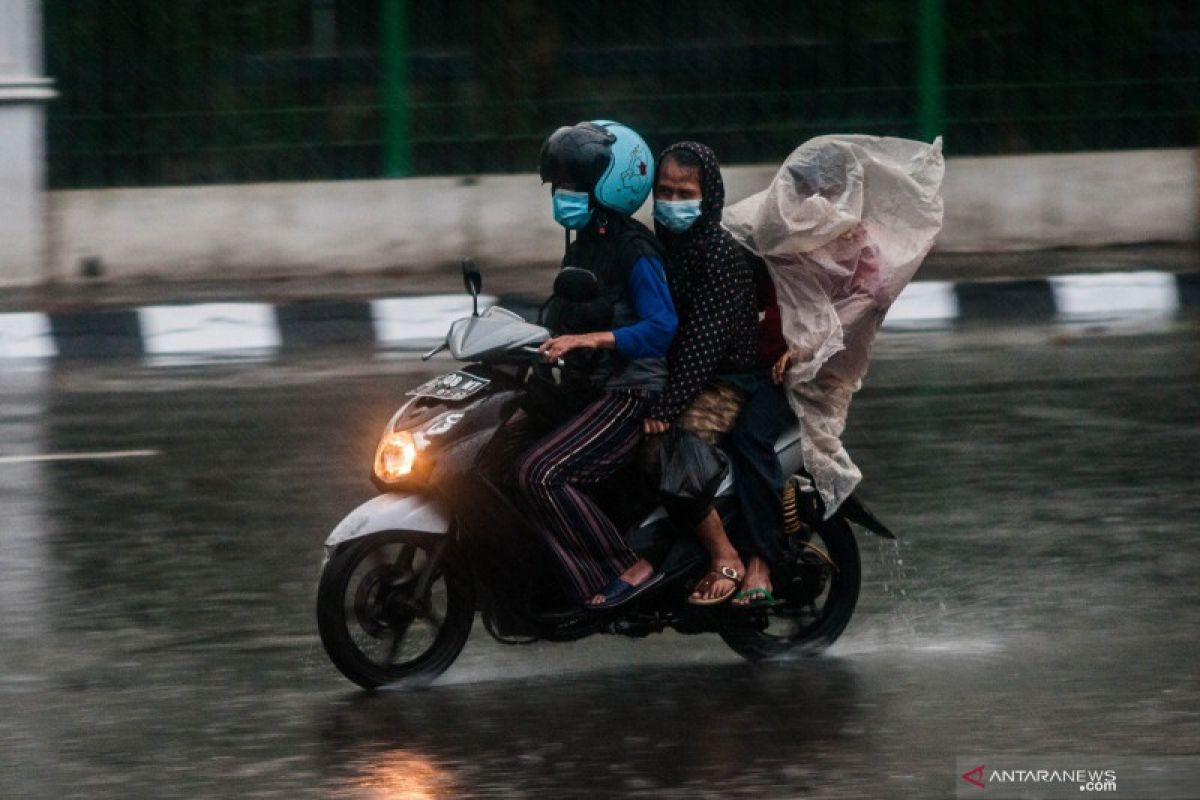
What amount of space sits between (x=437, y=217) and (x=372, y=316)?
1600 millimetres

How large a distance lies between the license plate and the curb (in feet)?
20.7

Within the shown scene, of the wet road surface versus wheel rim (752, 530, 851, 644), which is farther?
wheel rim (752, 530, 851, 644)

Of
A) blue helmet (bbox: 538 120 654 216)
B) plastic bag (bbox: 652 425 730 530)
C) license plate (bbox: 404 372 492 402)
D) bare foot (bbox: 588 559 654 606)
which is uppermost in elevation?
blue helmet (bbox: 538 120 654 216)

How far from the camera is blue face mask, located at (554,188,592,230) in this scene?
19.1 ft

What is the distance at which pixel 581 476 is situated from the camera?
5.91 meters

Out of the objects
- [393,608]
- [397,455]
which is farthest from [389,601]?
[397,455]

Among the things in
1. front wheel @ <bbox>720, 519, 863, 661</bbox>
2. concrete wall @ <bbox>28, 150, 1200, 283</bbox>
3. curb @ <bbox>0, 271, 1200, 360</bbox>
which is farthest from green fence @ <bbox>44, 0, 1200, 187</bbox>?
front wheel @ <bbox>720, 519, 863, 661</bbox>

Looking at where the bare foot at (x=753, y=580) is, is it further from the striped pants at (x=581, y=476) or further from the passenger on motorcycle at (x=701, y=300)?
the striped pants at (x=581, y=476)

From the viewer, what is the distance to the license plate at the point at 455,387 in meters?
5.87

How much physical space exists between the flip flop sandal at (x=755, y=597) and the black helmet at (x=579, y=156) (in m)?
1.19

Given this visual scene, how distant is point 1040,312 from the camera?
13133mm

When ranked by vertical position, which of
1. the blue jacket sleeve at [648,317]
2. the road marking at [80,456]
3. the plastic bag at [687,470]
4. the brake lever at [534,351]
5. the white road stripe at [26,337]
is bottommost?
the white road stripe at [26,337]

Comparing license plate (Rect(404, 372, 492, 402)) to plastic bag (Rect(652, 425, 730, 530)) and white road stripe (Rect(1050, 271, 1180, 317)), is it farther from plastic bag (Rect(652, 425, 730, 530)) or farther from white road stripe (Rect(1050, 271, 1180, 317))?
white road stripe (Rect(1050, 271, 1180, 317))

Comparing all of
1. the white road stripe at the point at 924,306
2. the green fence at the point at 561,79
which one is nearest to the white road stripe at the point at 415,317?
the green fence at the point at 561,79
